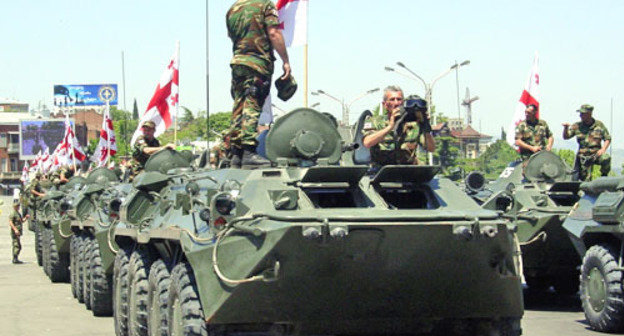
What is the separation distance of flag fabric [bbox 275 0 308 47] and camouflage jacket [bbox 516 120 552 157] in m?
5.75

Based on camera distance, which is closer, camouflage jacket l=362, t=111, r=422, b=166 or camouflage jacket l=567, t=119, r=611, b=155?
camouflage jacket l=362, t=111, r=422, b=166

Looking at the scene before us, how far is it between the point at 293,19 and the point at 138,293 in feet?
13.1

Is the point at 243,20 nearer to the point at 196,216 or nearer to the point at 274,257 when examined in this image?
the point at 196,216

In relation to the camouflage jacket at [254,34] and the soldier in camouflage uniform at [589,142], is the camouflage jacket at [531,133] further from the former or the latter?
the camouflage jacket at [254,34]

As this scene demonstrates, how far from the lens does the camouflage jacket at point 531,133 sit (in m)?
17.6

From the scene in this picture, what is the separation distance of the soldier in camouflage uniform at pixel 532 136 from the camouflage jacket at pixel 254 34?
25.1 ft

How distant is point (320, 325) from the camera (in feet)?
26.6

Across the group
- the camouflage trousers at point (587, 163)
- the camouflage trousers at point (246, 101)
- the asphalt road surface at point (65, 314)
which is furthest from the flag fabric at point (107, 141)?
the camouflage trousers at point (246, 101)

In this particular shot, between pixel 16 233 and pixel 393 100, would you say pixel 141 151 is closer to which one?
pixel 393 100

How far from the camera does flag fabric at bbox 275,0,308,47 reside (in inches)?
502

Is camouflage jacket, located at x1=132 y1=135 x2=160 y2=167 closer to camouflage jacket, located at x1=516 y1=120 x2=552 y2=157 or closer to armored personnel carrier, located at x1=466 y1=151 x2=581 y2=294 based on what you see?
armored personnel carrier, located at x1=466 y1=151 x2=581 y2=294

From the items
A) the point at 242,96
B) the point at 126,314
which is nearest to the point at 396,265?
the point at 242,96

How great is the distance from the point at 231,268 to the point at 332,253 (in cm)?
68

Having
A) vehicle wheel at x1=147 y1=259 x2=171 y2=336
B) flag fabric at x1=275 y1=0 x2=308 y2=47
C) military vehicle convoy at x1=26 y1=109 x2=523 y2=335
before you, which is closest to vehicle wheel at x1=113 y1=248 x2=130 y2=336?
vehicle wheel at x1=147 y1=259 x2=171 y2=336
